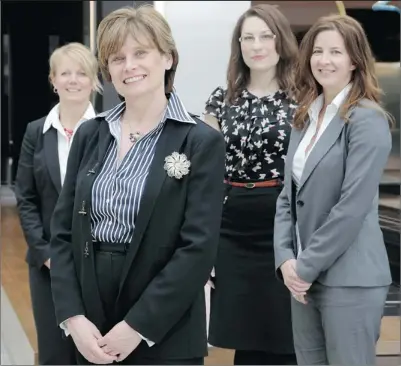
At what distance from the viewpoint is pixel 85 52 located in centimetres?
332

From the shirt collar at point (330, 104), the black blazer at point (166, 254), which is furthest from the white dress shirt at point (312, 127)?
the black blazer at point (166, 254)

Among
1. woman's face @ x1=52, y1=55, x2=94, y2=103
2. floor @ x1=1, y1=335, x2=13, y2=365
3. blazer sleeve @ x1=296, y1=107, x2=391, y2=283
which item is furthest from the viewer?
floor @ x1=1, y1=335, x2=13, y2=365

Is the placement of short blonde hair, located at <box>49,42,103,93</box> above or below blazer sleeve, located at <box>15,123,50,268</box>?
above

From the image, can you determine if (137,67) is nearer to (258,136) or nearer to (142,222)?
(142,222)

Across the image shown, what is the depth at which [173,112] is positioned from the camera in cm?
204

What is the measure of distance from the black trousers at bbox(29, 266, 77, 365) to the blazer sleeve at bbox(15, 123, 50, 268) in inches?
3.3

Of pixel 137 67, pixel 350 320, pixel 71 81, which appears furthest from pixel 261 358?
pixel 137 67

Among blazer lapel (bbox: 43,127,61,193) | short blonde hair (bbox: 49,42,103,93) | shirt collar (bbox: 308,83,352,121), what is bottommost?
blazer lapel (bbox: 43,127,61,193)

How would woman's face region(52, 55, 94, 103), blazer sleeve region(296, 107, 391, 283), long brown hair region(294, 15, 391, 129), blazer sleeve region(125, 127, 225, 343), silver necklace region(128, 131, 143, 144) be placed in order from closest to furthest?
blazer sleeve region(125, 127, 225, 343) < silver necklace region(128, 131, 143, 144) < blazer sleeve region(296, 107, 391, 283) < long brown hair region(294, 15, 391, 129) < woman's face region(52, 55, 94, 103)

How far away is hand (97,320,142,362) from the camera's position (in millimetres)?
1928

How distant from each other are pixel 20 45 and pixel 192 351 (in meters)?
7.84

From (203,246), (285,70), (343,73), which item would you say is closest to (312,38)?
(343,73)

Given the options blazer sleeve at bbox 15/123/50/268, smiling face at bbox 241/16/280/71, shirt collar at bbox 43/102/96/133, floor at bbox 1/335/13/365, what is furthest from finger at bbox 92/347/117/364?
floor at bbox 1/335/13/365

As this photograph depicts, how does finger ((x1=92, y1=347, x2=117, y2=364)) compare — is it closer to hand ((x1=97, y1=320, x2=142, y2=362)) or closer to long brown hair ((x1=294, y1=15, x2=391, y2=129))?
hand ((x1=97, y1=320, x2=142, y2=362))
